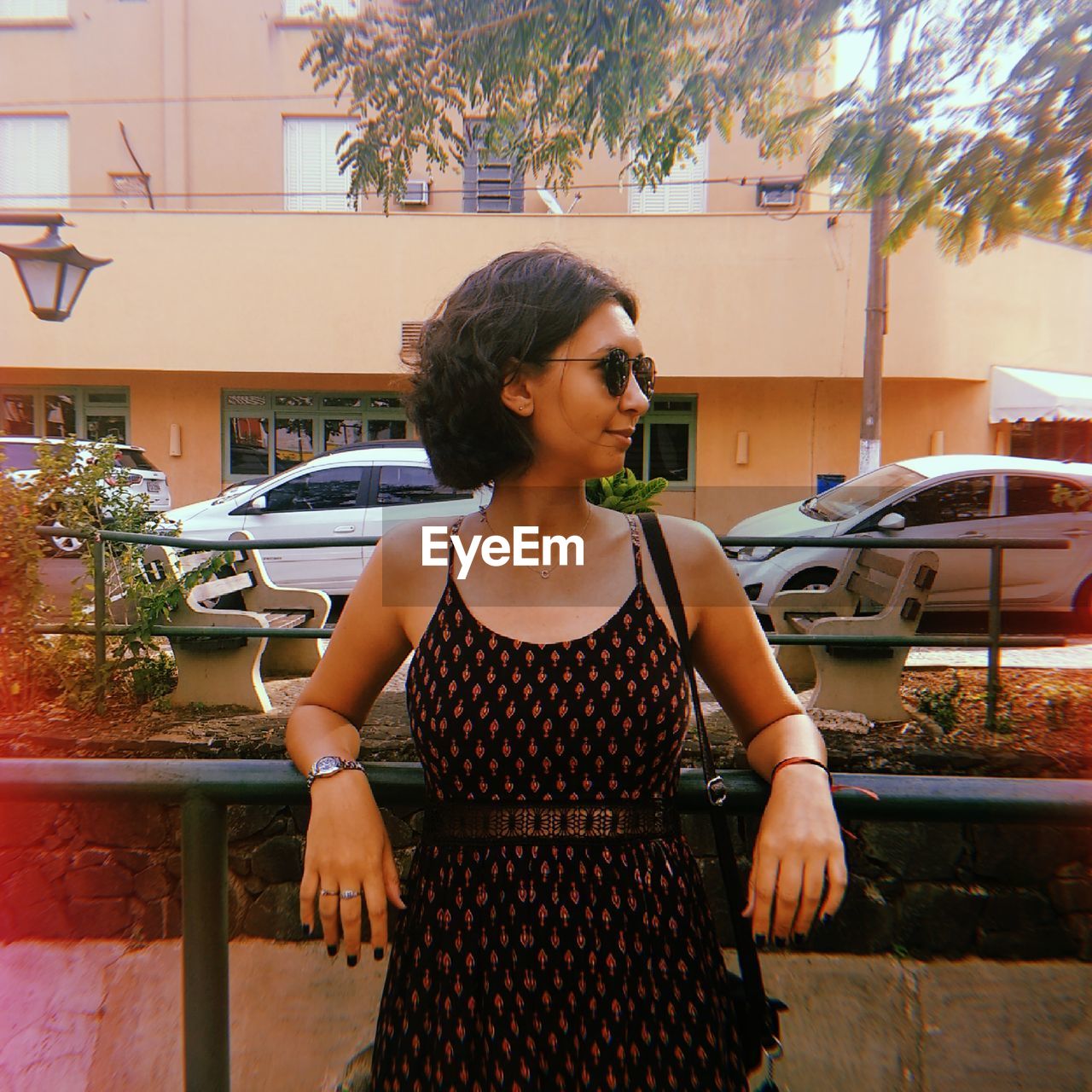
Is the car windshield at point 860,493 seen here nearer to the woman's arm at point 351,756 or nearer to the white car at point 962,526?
the white car at point 962,526

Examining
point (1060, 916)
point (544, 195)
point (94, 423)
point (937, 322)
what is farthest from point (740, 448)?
point (1060, 916)

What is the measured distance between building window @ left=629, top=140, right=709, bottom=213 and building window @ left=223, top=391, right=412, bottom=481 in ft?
15.0

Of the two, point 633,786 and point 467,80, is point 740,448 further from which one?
point 633,786

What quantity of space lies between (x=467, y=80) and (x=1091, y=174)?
9.65ft

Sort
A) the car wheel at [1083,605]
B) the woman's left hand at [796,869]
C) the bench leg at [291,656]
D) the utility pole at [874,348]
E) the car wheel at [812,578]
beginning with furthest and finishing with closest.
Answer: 1. the utility pole at [874,348]
2. the car wheel at [1083,605]
3. the car wheel at [812,578]
4. the bench leg at [291,656]
5. the woman's left hand at [796,869]

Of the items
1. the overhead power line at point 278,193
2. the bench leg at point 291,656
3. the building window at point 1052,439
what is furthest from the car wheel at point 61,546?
the building window at point 1052,439

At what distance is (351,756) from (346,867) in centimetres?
18

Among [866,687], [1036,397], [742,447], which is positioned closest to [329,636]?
[866,687]

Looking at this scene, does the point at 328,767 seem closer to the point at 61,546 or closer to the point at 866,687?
the point at 866,687

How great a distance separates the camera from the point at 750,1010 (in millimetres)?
1241

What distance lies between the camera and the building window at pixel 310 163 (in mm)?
14148

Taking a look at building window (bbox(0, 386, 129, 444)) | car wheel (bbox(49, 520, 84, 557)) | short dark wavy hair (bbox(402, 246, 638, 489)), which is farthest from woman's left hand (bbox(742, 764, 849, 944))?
building window (bbox(0, 386, 129, 444))

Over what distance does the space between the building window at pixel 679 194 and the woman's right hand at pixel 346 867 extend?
539 inches

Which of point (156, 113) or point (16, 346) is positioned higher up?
point (156, 113)
